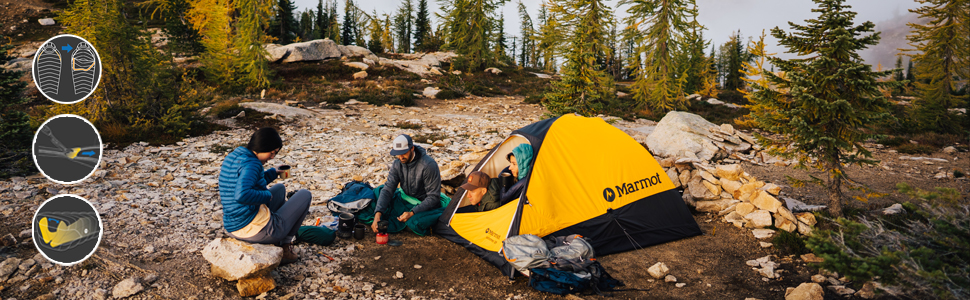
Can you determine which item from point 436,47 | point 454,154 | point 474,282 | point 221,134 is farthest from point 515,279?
point 436,47

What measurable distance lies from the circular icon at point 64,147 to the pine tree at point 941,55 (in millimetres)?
25376

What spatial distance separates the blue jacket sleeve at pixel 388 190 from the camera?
226 inches

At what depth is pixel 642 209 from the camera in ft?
19.2

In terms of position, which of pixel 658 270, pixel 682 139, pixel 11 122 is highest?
pixel 11 122

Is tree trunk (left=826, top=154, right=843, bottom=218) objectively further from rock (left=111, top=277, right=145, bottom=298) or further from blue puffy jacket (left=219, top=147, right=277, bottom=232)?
rock (left=111, top=277, right=145, bottom=298)

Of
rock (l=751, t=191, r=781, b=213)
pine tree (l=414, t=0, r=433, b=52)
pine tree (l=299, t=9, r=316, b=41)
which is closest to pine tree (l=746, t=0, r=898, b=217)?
rock (l=751, t=191, r=781, b=213)

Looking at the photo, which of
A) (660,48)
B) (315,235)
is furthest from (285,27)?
(315,235)

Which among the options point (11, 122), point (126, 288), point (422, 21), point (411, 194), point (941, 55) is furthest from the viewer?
point (422, 21)

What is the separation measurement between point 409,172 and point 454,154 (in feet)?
14.7

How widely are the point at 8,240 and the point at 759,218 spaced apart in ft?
29.7

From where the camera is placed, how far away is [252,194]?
3.95 m

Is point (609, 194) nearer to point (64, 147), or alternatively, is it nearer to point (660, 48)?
point (64, 147)

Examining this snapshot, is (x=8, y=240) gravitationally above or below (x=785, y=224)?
above

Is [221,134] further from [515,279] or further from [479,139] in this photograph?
[515,279]
